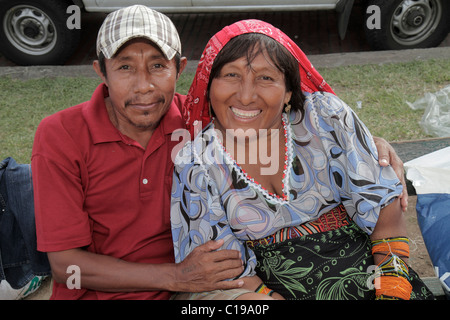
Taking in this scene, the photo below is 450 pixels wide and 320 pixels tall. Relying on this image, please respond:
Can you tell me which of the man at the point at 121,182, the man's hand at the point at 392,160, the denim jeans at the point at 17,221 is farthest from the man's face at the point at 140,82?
the man's hand at the point at 392,160

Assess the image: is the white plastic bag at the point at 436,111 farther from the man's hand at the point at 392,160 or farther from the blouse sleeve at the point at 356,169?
the blouse sleeve at the point at 356,169

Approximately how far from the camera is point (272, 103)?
1937 millimetres

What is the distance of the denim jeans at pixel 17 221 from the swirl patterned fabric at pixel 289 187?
2.02 feet

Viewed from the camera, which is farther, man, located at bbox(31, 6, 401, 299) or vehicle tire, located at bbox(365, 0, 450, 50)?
vehicle tire, located at bbox(365, 0, 450, 50)

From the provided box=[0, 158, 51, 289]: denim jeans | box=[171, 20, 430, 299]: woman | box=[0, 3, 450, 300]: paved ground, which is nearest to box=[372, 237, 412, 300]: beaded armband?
box=[171, 20, 430, 299]: woman

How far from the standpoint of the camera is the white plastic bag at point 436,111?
3.91 meters

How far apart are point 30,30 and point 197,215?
4.02 meters

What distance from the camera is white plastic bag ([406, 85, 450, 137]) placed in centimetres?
391

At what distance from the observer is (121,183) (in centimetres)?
197

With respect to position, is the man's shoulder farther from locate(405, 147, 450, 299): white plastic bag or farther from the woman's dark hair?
locate(405, 147, 450, 299): white plastic bag

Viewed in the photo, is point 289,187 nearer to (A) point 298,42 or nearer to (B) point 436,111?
(B) point 436,111

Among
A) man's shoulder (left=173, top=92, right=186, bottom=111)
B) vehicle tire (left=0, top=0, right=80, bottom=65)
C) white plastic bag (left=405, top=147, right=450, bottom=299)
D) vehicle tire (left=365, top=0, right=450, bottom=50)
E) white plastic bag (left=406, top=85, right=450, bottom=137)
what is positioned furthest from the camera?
vehicle tire (left=0, top=0, right=80, bottom=65)

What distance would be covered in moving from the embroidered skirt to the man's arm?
162mm

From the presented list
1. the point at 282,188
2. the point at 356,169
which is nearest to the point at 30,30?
the point at 282,188
